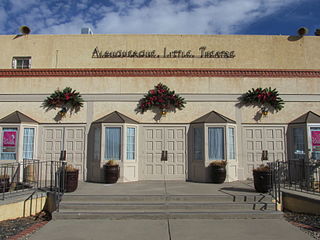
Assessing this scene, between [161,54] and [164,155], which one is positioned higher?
[161,54]

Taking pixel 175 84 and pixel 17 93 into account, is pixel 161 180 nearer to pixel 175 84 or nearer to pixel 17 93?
pixel 175 84

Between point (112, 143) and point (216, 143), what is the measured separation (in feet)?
15.4

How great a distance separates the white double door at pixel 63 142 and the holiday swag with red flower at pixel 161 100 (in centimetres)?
318

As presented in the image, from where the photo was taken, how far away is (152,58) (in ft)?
47.4

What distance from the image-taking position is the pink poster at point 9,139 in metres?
12.1

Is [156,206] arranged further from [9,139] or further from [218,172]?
[9,139]

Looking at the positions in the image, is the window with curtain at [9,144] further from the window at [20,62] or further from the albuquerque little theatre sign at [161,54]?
the albuquerque little theatre sign at [161,54]

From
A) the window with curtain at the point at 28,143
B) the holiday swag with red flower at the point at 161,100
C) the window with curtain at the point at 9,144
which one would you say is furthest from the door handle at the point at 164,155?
the window with curtain at the point at 9,144

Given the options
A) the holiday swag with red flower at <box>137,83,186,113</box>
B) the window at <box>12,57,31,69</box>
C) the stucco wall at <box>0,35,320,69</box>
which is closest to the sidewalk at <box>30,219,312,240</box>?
the holiday swag with red flower at <box>137,83,186,113</box>

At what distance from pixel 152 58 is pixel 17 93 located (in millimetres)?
7011

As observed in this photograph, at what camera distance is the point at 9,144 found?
12078mm

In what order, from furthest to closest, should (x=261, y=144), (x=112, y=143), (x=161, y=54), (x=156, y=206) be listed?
1. (x=161, y=54)
2. (x=261, y=144)
3. (x=112, y=143)
4. (x=156, y=206)

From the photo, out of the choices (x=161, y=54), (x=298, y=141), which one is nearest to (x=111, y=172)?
(x=161, y=54)

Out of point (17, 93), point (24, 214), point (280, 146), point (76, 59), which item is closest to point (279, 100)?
point (280, 146)
